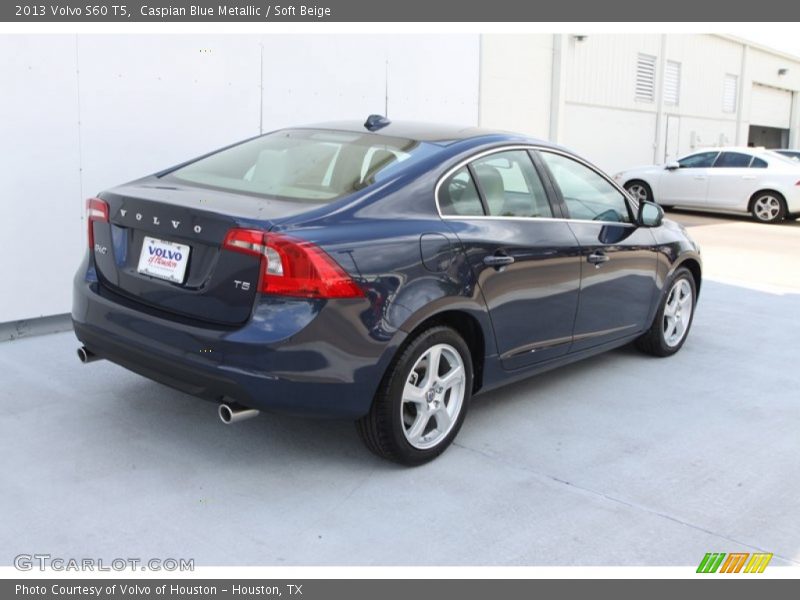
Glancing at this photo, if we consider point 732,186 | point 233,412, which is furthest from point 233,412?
point 732,186

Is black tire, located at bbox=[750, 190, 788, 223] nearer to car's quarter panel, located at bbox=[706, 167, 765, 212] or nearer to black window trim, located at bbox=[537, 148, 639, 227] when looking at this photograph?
car's quarter panel, located at bbox=[706, 167, 765, 212]

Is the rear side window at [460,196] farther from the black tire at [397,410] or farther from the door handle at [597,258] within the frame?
the door handle at [597,258]

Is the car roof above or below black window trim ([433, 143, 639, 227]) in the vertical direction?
above

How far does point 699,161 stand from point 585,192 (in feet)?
41.5

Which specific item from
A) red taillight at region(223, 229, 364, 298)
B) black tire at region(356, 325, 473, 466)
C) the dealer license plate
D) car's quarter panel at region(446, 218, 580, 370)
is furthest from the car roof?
the dealer license plate

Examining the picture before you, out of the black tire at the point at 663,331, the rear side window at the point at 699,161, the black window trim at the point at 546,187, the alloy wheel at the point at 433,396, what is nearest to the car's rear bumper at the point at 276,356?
the alloy wheel at the point at 433,396

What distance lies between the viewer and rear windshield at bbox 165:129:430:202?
3840 millimetres

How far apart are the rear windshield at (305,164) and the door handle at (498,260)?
61 centimetres

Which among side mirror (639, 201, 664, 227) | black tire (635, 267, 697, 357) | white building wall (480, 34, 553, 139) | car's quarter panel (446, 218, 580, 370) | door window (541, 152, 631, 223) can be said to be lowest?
black tire (635, 267, 697, 357)

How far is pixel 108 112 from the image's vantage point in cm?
596

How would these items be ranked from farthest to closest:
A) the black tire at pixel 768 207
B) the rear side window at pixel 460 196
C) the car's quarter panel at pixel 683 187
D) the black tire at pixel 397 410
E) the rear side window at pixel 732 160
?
the car's quarter panel at pixel 683 187 → the rear side window at pixel 732 160 → the black tire at pixel 768 207 → the rear side window at pixel 460 196 → the black tire at pixel 397 410

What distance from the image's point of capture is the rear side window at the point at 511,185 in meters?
4.26

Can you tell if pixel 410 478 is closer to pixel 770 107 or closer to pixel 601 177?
pixel 601 177

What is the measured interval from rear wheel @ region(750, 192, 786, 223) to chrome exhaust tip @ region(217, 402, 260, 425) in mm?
14389
